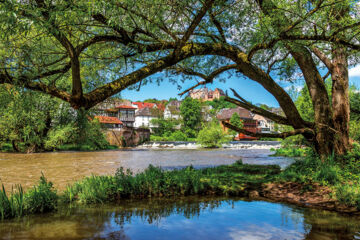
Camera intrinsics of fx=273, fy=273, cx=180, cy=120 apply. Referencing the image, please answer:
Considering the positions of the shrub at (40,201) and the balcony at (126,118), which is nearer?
the shrub at (40,201)

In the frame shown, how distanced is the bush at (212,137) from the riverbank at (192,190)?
28.6 meters

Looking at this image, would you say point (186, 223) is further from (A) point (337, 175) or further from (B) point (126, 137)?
(B) point (126, 137)

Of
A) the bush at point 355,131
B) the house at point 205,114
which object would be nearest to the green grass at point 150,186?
the bush at point 355,131

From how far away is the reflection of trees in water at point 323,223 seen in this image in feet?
14.8

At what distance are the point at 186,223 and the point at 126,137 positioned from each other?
4136cm

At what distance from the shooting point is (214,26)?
28.3 ft

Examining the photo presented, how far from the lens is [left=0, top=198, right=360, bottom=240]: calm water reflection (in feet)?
15.1

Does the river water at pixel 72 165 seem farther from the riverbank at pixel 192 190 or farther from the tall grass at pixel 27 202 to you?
the tall grass at pixel 27 202

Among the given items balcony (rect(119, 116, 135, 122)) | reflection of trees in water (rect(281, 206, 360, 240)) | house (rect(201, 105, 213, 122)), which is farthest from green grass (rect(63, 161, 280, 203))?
house (rect(201, 105, 213, 122))

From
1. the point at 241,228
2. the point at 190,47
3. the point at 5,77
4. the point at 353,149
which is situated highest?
the point at 190,47

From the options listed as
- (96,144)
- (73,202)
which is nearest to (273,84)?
(73,202)

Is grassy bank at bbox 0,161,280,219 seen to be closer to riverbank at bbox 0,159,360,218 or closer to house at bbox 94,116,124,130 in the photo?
riverbank at bbox 0,159,360,218

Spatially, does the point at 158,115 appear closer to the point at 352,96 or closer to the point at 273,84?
the point at 352,96

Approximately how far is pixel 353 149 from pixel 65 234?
857 centimetres
